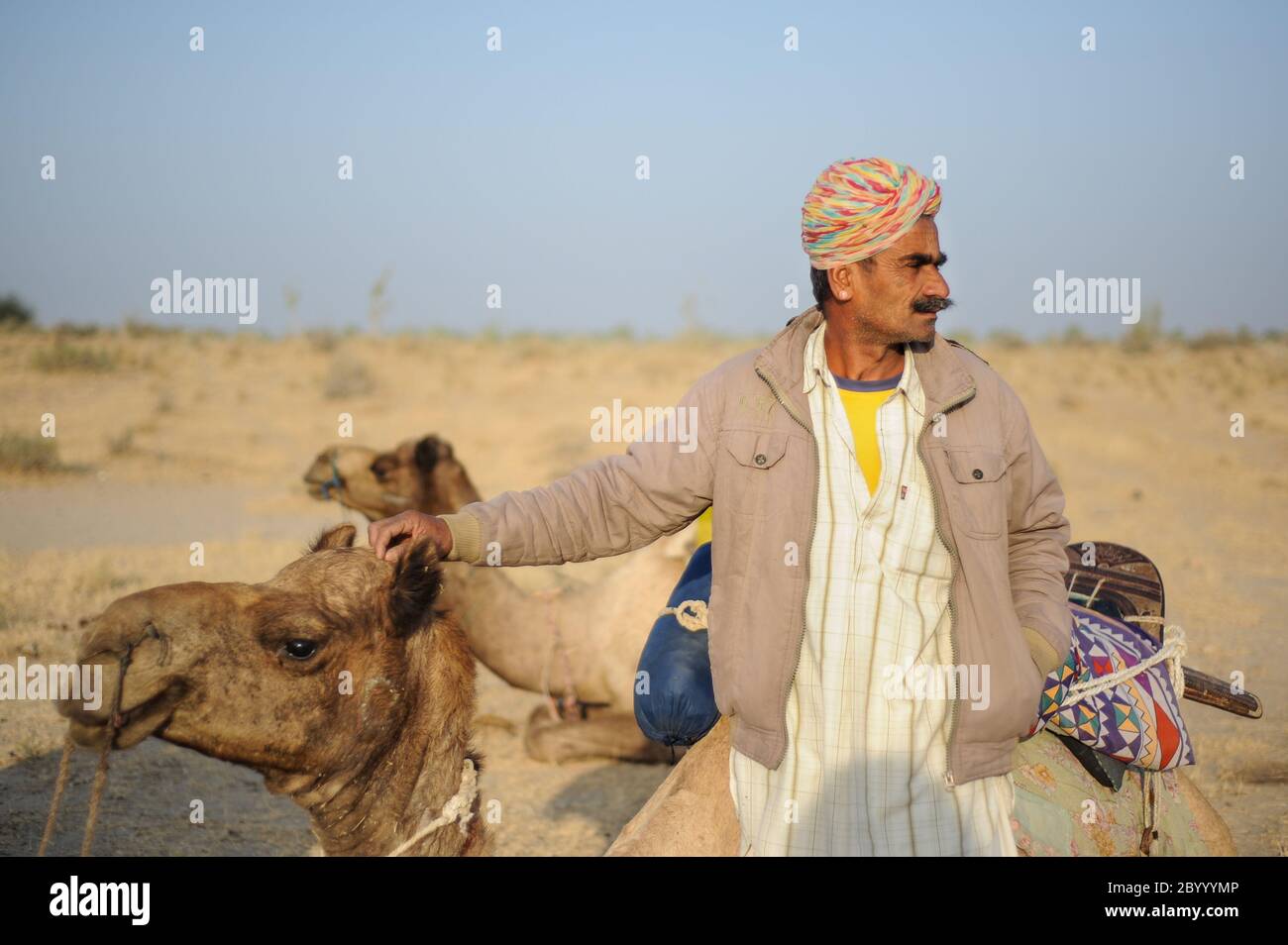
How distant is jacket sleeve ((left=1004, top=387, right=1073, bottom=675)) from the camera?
11.0ft

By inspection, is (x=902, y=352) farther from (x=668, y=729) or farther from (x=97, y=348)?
(x=97, y=348)

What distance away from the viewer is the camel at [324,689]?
2850mm

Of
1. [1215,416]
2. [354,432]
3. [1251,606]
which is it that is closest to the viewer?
[1251,606]

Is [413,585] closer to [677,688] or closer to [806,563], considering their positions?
[677,688]

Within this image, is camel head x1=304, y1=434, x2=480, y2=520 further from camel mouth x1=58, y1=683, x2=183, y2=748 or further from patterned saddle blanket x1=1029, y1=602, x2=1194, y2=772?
camel mouth x1=58, y1=683, x2=183, y2=748

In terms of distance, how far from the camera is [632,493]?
347 centimetres

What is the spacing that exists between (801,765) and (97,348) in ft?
91.6

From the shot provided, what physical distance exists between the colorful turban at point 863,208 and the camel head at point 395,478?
183 inches

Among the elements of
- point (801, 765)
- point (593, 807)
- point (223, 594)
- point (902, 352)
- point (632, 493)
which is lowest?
point (593, 807)

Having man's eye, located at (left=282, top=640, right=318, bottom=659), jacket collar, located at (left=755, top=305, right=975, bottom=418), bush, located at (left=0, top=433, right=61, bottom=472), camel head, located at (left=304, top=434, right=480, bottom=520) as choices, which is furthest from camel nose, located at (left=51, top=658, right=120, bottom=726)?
bush, located at (left=0, top=433, right=61, bottom=472)

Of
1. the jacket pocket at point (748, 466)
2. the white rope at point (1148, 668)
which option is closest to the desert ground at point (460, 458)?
the white rope at point (1148, 668)

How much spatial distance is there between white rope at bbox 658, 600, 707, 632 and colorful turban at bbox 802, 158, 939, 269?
1101mm

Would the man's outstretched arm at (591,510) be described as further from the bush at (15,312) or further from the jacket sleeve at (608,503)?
the bush at (15,312)

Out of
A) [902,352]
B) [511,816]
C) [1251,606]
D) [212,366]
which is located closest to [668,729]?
[902,352]
